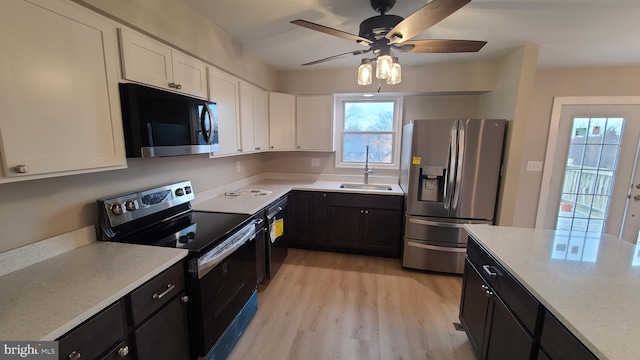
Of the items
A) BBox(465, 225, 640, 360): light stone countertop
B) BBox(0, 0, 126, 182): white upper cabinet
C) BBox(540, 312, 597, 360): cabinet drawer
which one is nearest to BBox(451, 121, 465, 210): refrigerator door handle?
BBox(465, 225, 640, 360): light stone countertop

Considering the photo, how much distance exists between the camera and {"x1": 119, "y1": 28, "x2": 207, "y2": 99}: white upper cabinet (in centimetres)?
136

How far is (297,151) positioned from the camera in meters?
3.77

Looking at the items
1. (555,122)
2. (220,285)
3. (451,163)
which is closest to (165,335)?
(220,285)

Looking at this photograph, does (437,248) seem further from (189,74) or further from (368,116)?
(189,74)

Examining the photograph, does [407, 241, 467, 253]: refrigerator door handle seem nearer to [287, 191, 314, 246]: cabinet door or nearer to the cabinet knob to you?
[287, 191, 314, 246]: cabinet door

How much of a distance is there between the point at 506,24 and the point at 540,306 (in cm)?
208

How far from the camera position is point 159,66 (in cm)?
156

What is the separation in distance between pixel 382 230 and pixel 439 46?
2065mm

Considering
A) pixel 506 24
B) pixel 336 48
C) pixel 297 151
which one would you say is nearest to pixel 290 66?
pixel 336 48

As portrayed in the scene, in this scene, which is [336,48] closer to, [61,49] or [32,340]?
[61,49]

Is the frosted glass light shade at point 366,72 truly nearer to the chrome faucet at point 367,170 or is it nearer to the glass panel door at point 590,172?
the chrome faucet at point 367,170

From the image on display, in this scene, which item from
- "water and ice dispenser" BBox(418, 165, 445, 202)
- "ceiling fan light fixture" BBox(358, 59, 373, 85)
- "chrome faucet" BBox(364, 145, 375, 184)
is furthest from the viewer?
"chrome faucet" BBox(364, 145, 375, 184)

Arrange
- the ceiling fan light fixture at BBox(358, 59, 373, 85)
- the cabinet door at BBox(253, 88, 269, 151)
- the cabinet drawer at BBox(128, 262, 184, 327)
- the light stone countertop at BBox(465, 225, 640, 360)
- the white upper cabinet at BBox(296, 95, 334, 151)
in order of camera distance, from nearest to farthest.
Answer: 1. the light stone countertop at BBox(465, 225, 640, 360)
2. the cabinet drawer at BBox(128, 262, 184, 327)
3. the ceiling fan light fixture at BBox(358, 59, 373, 85)
4. the cabinet door at BBox(253, 88, 269, 151)
5. the white upper cabinet at BBox(296, 95, 334, 151)

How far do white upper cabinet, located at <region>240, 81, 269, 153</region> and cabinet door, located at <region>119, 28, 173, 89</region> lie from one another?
0.98 metres
